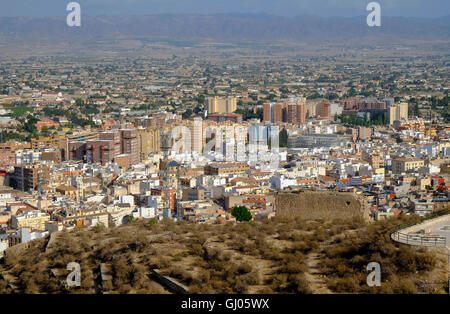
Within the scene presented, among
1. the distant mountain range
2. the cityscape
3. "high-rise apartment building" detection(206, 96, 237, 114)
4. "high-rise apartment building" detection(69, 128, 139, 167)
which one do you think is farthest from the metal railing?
the distant mountain range

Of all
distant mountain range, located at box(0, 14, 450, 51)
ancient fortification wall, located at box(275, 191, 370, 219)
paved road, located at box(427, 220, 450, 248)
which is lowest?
ancient fortification wall, located at box(275, 191, 370, 219)

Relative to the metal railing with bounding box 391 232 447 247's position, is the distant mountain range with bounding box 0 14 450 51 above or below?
above

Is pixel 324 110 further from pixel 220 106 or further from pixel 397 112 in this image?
pixel 220 106

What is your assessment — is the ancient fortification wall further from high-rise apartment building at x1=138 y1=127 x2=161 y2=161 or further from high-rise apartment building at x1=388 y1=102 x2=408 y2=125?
high-rise apartment building at x1=388 y1=102 x2=408 y2=125

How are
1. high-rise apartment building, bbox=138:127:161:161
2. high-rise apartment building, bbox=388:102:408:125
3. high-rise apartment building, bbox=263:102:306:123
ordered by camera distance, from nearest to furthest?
high-rise apartment building, bbox=138:127:161:161 < high-rise apartment building, bbox=263:102:306:123 < high-rise apartment building, bbox=388:102:408:125

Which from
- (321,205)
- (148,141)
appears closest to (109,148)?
(148,141)

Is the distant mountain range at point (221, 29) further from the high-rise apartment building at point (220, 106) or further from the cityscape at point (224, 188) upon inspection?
the high-rise apartment building at point (220, 106)

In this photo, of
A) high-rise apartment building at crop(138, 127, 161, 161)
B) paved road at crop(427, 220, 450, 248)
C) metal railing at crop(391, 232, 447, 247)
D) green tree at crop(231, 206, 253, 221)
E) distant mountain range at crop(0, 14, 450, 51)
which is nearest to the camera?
metal railing at crop(391, 232, 447, 247)

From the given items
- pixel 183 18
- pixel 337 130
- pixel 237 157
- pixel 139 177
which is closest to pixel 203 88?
pixel 337 130
